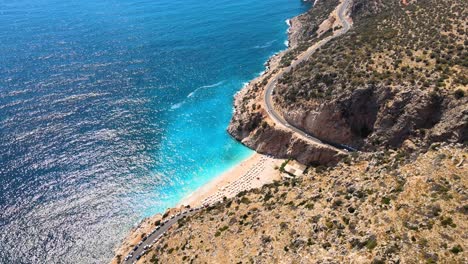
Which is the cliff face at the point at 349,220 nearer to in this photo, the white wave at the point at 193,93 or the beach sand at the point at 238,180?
the beach sand at the point at 238,180

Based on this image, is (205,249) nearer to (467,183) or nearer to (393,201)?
(393,201)

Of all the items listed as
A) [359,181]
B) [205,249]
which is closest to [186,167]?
[205,249]

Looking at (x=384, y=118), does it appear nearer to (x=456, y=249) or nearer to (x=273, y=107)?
(x=273, y=107)

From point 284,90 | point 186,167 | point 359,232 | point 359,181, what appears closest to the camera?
point 359,232

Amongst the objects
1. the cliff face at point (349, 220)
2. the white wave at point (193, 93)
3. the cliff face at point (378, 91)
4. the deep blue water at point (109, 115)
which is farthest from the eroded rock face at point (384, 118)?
the white wave at point (193, 93)

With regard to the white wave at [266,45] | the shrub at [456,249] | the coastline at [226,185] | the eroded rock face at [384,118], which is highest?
the shrub at [456,249]

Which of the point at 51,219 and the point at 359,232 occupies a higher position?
the point at 359,232

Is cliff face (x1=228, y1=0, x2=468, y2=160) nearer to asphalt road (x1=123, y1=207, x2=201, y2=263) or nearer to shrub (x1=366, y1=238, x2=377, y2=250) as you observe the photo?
asphalt road (x1=123, y1=207, x2=201, y2=263)
